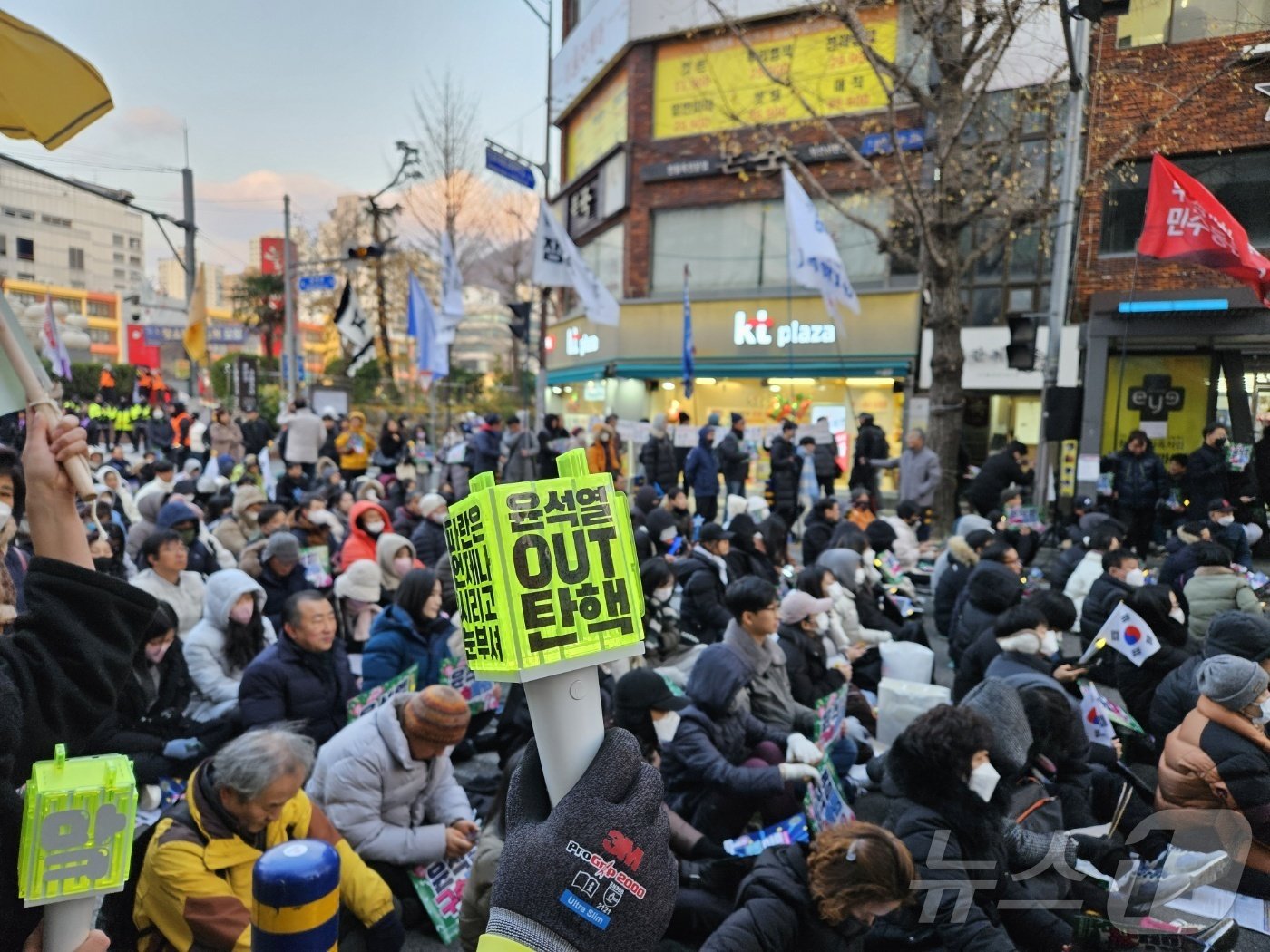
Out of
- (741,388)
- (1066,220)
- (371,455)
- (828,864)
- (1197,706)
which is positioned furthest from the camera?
(741,388)

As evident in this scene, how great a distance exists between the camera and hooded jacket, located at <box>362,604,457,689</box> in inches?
204

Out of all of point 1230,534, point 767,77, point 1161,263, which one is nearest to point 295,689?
point 1230,534

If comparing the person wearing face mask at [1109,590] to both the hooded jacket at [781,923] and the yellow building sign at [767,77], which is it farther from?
the yellow building sign at [767,77]

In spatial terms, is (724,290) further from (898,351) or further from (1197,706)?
(1197,706)

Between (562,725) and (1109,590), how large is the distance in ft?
19.5

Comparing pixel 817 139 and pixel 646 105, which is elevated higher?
pixel 646 105

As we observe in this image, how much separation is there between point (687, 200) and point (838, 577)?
1627 cm

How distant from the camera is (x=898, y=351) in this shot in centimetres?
1859

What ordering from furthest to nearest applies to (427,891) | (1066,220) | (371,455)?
(371,455), (1066,220), (427,891)

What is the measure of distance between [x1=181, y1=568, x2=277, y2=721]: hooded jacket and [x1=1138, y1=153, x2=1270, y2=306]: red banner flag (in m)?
9.67

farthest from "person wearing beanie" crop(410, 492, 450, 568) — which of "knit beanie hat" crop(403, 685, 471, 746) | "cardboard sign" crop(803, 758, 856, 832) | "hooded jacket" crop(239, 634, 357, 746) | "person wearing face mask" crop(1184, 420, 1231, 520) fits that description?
"person wearing face mask" crop(1184, 420, 1231, 520)

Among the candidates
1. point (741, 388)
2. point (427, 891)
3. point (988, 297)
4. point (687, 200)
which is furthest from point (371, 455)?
point (988, 297)

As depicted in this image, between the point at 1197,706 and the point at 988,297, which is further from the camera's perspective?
the point at 988,297

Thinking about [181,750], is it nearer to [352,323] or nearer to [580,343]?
[352,323]
